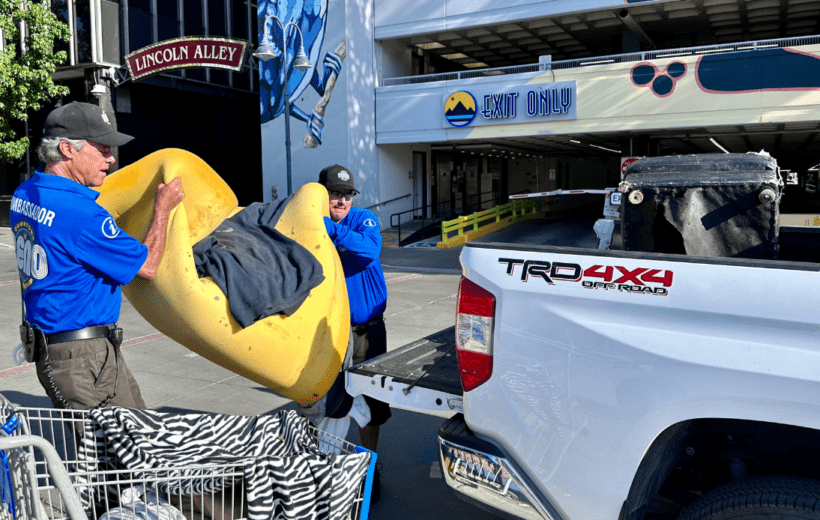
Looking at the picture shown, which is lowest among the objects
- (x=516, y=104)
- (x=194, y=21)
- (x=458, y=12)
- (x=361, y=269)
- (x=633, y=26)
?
(x=361, y=269)

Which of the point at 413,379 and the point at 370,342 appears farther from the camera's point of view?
the point at 370,342

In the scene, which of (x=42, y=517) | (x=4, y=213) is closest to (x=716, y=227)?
(x=42, y=517)

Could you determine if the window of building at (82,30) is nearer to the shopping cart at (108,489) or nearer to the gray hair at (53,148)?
the gray hair at (53,148)

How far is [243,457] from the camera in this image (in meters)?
2.26

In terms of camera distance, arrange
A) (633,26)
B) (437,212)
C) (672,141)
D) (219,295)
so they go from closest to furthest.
Answer: (219,295) → (633,26) → (672,141) → (437,212)

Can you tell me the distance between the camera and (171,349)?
7441 millimetres

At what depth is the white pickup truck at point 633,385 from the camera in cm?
196

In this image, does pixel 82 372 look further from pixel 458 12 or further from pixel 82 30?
pixel 82 30

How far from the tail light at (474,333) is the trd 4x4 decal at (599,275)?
153 mm

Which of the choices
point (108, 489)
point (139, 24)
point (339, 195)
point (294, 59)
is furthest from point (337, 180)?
point (139, 24)

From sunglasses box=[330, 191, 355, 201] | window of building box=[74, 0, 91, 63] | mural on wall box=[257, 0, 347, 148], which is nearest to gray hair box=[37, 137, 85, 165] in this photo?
sunglasses box=[330, 191, 355, 201]

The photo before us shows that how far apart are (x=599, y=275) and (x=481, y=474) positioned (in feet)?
2.83

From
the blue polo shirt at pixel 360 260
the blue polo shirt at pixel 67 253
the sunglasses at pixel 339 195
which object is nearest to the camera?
the blue polo shirt at pixel 67 253

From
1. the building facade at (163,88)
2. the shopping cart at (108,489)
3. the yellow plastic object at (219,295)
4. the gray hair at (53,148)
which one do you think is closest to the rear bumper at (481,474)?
the shopping cart at (108,489)
